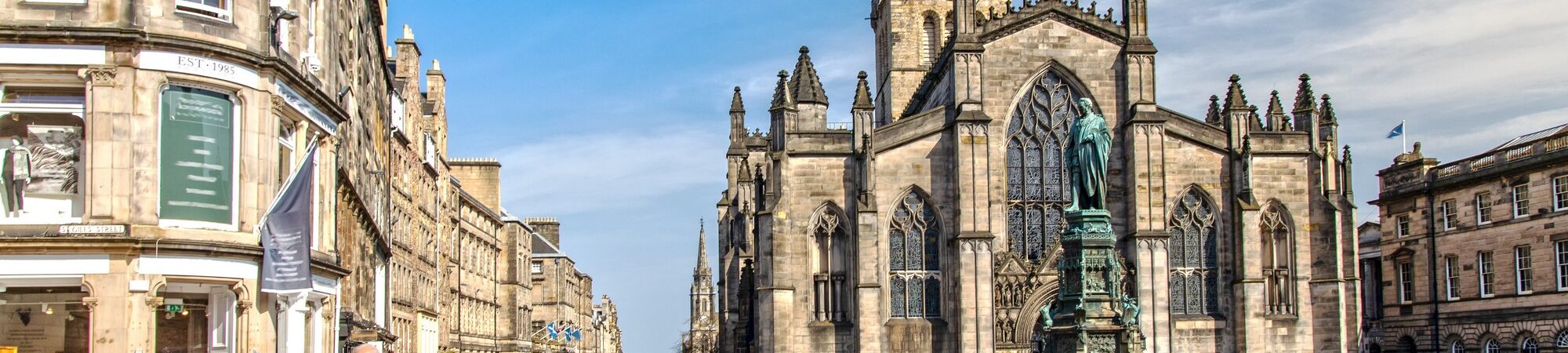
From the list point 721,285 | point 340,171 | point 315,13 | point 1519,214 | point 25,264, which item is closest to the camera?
point 25,264

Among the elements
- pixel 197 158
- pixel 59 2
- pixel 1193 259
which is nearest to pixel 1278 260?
pixel 1193 259

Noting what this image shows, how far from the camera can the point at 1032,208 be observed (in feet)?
156

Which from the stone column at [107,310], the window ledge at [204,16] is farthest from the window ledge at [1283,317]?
the stone column at [107,310]

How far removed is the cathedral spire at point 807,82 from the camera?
47.5 meters

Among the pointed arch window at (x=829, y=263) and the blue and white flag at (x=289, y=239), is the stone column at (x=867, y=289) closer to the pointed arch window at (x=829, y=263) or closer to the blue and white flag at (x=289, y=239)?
the pointed arch window at (x=829, y=263)

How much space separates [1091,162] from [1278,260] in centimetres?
2246

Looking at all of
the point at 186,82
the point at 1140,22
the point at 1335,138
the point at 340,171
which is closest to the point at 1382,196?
the point at 1335,138

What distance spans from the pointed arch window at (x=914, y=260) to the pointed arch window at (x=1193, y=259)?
709 centimetres

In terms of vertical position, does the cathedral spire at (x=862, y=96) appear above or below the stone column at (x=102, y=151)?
above

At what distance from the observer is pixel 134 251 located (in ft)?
56.0

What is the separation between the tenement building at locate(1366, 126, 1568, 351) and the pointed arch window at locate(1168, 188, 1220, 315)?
11.6m

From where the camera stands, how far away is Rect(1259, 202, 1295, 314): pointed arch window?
47.0 metres

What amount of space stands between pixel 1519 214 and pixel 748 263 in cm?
2663

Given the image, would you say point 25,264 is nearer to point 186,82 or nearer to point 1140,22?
point 186,82
